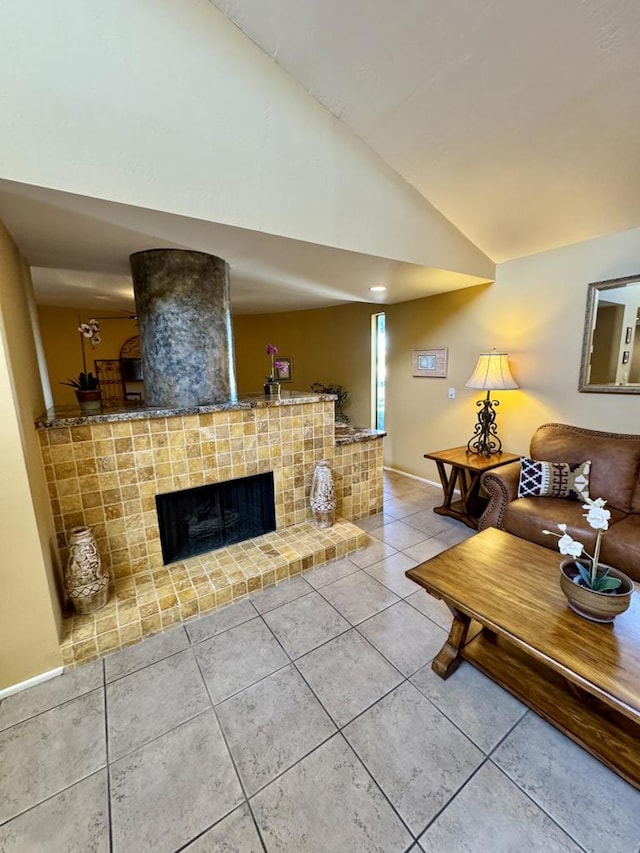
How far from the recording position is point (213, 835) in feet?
3.54

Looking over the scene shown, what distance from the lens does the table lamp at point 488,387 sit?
2.95 metres

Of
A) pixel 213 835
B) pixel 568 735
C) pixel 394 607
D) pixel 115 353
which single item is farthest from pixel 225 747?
pixel 115 353

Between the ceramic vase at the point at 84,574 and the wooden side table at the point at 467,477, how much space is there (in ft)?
8.58

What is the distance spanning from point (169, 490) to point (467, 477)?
2.54 metres

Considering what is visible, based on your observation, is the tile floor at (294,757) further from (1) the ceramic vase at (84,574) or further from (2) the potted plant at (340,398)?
(2) the potted plant at (340,398)

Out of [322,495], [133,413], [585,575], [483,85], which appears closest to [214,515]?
[322,495]

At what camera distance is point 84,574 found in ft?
6.01

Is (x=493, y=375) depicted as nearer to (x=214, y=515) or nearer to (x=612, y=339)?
(x=612, y=339)

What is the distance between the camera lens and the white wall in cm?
125

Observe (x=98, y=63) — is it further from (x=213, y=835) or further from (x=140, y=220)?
(x=213, y=835)

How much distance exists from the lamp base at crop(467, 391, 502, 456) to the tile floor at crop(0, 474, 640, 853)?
182 cm

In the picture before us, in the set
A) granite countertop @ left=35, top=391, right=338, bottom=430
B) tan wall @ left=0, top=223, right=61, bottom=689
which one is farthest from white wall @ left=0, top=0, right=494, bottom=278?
granite countertop @ left=35, top=391, right=338, bottom=430

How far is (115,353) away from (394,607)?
516 cm

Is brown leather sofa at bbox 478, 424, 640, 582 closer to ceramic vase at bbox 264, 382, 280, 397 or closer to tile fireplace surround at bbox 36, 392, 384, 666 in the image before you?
tile fireplace surround at bbox 36, 392, 384, 666
